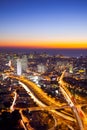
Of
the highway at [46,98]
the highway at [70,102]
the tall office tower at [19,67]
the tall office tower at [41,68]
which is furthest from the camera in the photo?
the tall office tower at [19,67]

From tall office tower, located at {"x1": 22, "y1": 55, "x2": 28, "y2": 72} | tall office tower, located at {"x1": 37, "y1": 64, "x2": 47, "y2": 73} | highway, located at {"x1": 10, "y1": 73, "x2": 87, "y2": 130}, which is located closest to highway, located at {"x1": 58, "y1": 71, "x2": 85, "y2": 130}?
highway, located at {"x1": 10, "y1": 73, "x2": 87, "y2": 130}

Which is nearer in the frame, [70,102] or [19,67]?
[70,102]

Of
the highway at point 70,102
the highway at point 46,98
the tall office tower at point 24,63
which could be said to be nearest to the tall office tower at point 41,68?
the highway at point 46,98

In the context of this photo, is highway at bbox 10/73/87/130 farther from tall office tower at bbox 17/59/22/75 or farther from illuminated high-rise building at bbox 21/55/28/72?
illuminated high-rise building at bbox 21/55/28/72

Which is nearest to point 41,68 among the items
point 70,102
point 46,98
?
point 46,98

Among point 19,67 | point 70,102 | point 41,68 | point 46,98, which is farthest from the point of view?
point 19,67

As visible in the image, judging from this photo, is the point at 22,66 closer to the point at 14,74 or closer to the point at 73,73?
the point at 14,74

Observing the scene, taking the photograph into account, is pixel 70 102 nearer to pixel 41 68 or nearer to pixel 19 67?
pixel 41 68

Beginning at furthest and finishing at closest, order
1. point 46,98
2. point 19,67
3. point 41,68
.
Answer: point 19,67 → point 41,68 → point 46,98

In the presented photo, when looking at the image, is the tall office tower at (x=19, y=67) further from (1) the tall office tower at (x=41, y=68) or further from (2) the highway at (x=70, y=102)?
(2) the highway at (x=70, y=102)

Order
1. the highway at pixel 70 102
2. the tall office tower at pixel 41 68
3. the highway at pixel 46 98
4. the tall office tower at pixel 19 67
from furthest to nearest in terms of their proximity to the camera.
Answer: the tall office tower at pixel 19 67 < the tall office tower at pixel 41 68 < the highway at pixel 46 98 < the highway at pixel 70 102

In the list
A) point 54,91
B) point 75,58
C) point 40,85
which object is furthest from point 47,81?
point 75,58
